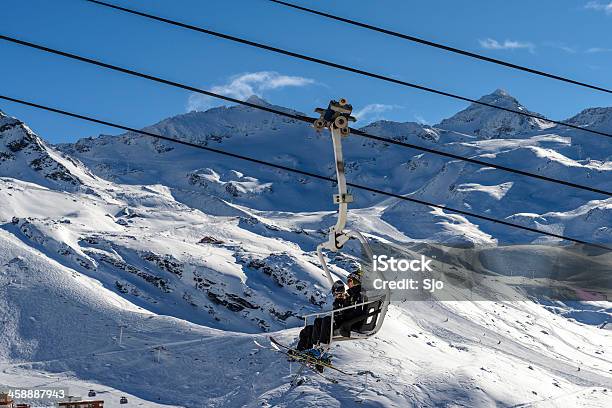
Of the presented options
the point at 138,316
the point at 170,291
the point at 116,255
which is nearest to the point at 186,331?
the point at 138,316

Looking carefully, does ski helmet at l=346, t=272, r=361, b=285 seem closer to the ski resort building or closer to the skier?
the skier

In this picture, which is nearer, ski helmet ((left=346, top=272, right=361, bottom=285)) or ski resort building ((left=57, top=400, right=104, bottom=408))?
ski helmet ((left=346, top=272, right=361, bottom=285))

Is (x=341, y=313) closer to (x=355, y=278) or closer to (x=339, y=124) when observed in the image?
(x=355, y=278)

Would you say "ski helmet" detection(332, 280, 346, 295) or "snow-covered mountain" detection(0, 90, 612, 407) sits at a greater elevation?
"ski helmet" detection(332, 280, 346, 295)

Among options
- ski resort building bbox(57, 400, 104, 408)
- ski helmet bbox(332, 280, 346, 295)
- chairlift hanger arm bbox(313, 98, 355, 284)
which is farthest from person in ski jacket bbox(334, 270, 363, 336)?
ski resort building bbox(57, 400, 104, 408)

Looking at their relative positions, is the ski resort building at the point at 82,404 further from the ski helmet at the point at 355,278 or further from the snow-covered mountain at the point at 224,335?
Result: the ski helmet at the point at 355,278

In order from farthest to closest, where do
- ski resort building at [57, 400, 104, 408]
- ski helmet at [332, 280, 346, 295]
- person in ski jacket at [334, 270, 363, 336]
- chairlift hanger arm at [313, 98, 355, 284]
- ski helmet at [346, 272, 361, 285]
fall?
ski resort building at [57, 400, 104, 408], ski helmet at [346, 272, 361, 285], person in ski jacket at [334, 270, 363, 336], ski helmet at [332, 280, 346, 295], chairlift hanger arm at [313, 98, 355, 284]

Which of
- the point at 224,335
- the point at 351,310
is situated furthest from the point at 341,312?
the point at 224,335

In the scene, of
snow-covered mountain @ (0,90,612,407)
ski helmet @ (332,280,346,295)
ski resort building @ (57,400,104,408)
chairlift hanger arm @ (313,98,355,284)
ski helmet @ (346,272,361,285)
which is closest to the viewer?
chairlift hanger arm @ (313,98,355,284)

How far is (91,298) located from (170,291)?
89.8ft

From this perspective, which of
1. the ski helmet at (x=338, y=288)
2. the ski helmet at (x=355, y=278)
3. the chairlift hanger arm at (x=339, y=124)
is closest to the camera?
the chairlift hanger arm at (x=339, y=124)

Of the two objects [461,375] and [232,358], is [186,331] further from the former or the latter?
[461,375]

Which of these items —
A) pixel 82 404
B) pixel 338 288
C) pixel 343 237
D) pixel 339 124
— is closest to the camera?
pixel 339 124

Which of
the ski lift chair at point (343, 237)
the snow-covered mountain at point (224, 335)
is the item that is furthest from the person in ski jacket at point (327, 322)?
the snow-covered mountain at point (224, 335)
